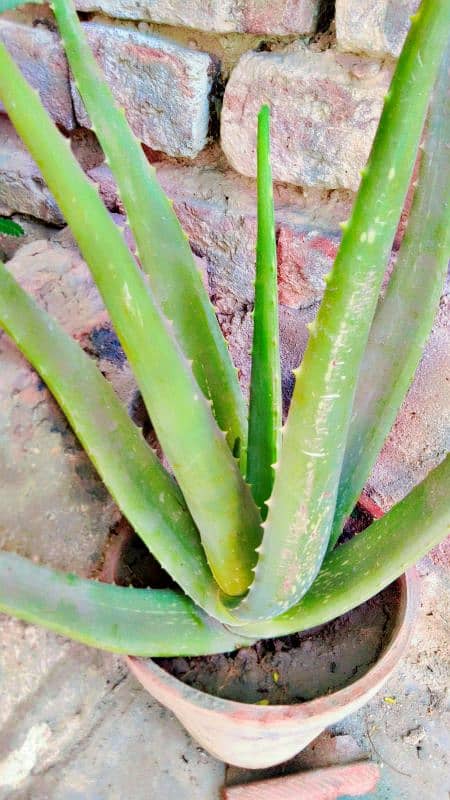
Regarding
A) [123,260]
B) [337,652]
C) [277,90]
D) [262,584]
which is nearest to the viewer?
[123,260]

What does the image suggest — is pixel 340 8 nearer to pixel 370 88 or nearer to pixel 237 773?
pixel 370 88

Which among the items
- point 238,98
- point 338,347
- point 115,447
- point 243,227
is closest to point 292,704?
point 115,447

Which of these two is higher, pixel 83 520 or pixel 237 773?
pixel 83 520

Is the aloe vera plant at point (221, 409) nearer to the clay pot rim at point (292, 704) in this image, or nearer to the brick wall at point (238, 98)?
the clay pot rim at point (292, 704)

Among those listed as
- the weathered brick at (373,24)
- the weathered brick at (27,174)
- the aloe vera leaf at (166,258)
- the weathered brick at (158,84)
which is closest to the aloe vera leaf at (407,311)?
the aloe vera leaf at (166,258)

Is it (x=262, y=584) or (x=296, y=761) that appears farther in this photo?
(x=296, y=761)

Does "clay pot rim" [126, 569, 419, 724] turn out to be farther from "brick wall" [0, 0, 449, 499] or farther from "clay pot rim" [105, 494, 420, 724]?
"brick wall" [0, 0, 449, 499]

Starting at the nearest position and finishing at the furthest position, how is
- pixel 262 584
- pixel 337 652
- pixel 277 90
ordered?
pixel 262 584, pixel 337 652, pixel 277 90

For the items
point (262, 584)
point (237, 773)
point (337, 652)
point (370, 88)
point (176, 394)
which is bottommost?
point (237, 773)

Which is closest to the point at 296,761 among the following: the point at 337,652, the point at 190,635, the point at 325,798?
the point at 325,798
